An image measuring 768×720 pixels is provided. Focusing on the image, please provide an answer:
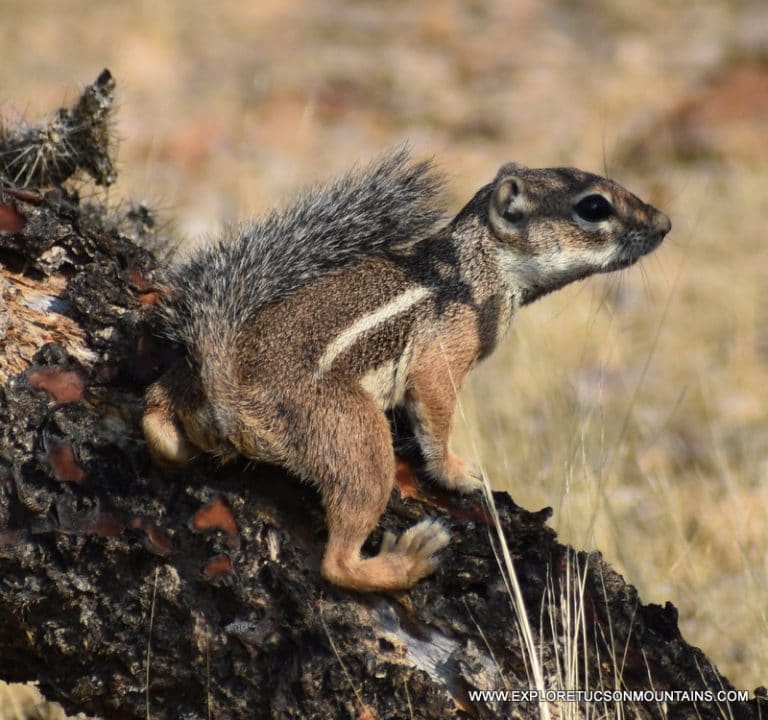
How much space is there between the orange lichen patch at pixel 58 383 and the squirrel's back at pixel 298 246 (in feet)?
0.97

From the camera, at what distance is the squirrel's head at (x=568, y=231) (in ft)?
12.1

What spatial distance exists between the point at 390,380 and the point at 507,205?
0.83 meters

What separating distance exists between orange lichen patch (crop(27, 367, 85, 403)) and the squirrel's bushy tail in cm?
29

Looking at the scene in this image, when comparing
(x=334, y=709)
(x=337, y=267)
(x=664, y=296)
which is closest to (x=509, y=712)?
(x=334, y=709)

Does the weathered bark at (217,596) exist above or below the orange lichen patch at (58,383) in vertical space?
below

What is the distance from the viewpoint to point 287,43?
14.9m

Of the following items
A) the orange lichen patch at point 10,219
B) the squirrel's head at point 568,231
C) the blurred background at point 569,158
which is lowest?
the orange lichen patch at point 10,219

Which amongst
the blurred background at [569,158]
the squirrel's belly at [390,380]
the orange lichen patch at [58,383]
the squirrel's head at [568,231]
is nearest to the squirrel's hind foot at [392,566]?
the blurred background at [569,158]

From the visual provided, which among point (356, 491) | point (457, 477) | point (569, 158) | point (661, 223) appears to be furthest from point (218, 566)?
point (569, 158)

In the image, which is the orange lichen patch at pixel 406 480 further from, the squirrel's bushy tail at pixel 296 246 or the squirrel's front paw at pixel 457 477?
the squirrel's bushy tail at pixel 296 246

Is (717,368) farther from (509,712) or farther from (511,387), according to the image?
(509,712)

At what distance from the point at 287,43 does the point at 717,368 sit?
952cm

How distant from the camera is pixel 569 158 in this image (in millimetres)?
10898

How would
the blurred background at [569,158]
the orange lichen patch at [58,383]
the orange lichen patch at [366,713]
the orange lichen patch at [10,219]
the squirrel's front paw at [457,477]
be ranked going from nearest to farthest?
the orange lichen patch at [366,713] → the orange lichen patch at [58,383] → the orange lichen patch at [10,219] → the squirrel's front paw at [457,477] → the blurred background at [569,158]
